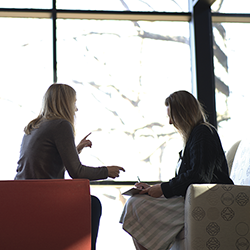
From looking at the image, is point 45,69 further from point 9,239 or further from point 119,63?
point 9,239

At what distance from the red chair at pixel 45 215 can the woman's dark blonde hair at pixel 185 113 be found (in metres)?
0.95

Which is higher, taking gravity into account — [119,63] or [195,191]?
[119,63]

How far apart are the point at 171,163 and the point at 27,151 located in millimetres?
2074

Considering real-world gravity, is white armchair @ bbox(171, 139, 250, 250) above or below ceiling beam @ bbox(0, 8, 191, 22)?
below

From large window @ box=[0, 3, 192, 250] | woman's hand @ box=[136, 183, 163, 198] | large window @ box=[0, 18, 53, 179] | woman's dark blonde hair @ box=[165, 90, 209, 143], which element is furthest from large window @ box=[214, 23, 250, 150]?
large window @ box=[0, 18, 53, 179]

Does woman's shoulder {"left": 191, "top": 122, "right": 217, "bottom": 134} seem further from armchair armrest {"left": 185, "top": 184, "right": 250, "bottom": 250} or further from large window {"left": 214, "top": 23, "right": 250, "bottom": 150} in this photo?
large window {"left": 214, "top": 23, "right": 250, "bottom": 150}

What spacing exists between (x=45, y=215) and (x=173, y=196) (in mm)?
934

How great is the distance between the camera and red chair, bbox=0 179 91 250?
1.28 m

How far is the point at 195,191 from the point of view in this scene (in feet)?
5.67

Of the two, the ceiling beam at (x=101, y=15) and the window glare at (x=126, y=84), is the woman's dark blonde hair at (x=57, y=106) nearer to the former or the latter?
the window glare at (x=126, y=84)

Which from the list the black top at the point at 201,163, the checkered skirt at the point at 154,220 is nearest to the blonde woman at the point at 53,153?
the checkered skirt at the point at 154,220

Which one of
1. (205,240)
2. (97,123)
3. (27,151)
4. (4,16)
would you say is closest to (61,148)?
(27,151)

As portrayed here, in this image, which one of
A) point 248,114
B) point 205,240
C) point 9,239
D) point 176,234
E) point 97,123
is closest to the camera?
point 9,239

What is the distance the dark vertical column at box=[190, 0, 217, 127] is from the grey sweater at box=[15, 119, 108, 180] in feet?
6.88
